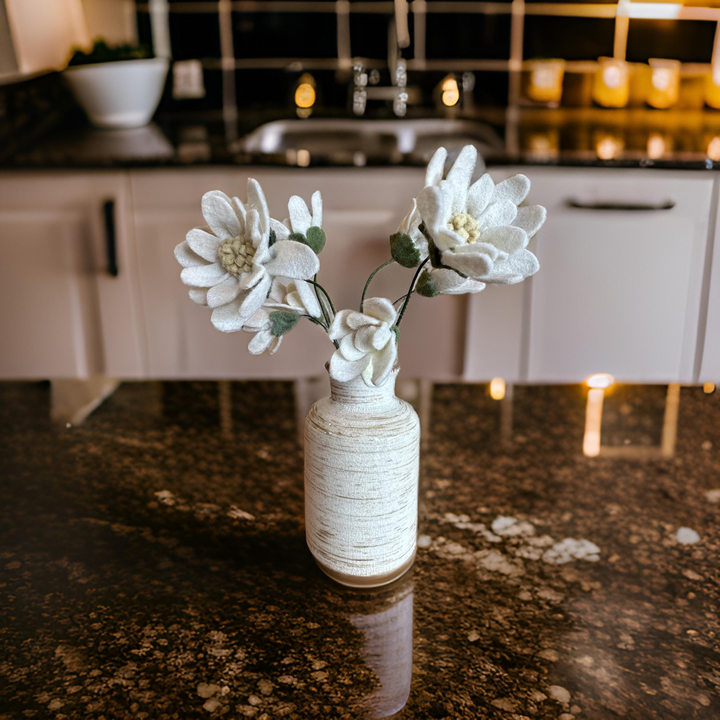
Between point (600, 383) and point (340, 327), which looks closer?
point (340, 327)

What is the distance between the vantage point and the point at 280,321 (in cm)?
56

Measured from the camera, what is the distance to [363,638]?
1.86 ft

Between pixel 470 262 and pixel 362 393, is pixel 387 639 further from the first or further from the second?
pixel 470 262

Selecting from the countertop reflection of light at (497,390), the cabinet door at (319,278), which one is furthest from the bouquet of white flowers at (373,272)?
the cabinet door at (319,278)

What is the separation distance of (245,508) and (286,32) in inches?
83.9

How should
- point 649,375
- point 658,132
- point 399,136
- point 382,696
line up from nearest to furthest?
1. point 382,696
2. point 649,375
3. point 658,132
4. point 399,136

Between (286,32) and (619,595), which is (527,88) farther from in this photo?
(619,595)

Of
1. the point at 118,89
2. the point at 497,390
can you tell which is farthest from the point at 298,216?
the point at 118,89

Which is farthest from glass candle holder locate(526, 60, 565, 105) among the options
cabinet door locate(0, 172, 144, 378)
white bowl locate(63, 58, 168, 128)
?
cabinet door locate(0, 172, 144, 378)

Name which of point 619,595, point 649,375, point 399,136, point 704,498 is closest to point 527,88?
point 399,136

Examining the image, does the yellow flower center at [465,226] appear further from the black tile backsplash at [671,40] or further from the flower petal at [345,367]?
the black tile backsplash at [671,40]

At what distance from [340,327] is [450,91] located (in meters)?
2.08

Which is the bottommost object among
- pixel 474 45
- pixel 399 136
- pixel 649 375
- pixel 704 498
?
pixel 649 375

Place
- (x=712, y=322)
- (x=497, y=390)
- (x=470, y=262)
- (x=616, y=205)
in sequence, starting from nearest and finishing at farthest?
(x=470, y=262), (x=497, y=390), (x=616, y=205), (x=712, y=322)
